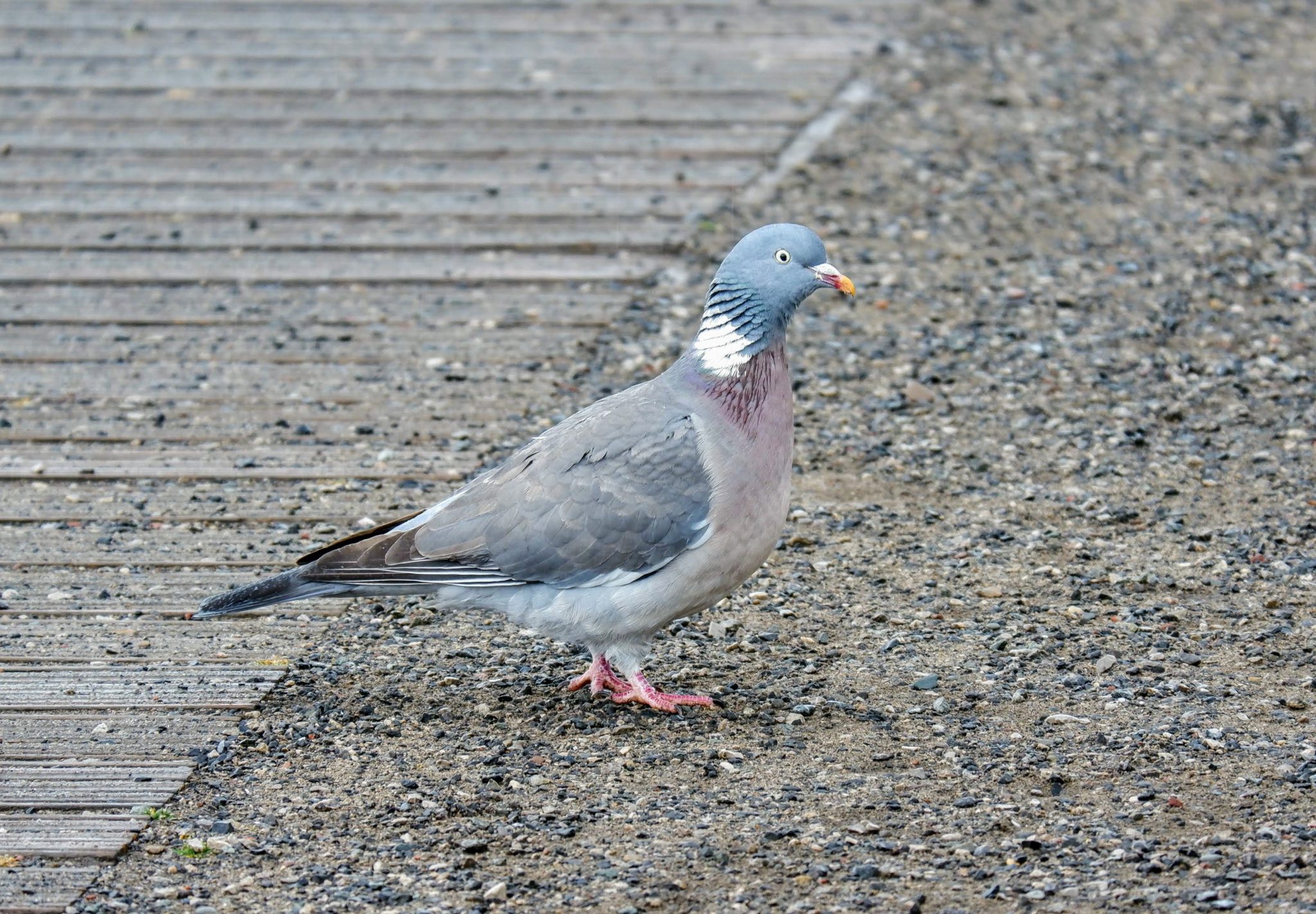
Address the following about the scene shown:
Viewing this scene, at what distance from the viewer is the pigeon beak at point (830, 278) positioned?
13.9 ft

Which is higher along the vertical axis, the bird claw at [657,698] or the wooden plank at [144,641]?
the wooden plank at [144,641]

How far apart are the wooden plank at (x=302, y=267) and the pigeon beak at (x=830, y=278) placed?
277cm

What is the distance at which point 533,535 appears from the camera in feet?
13.9

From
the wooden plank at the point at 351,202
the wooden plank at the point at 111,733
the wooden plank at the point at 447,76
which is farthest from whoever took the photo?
the wooden plank at the point at 447,76

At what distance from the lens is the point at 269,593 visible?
13.8 feet

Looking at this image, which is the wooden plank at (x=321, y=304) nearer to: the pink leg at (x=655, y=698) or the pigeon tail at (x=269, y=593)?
the pigeon tail at (x=269, y=593)

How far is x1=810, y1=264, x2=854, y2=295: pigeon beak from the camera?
423 cm

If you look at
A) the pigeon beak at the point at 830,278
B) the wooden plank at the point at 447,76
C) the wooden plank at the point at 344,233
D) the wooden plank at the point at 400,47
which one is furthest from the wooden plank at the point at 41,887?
the wooden plank at the point at 400,47

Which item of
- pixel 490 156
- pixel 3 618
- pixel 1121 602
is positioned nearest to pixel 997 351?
pixel 1121 602

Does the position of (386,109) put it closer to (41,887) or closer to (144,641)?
(144,641)

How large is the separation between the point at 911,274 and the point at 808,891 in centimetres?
392

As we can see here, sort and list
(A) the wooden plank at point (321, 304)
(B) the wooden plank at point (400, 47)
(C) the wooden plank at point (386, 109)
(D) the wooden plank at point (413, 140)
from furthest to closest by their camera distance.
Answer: (B) the wooden plank at point (400, 47) < (C) the wooden plank at point (386, 109) < (D) the wooden plank at point (413, 140) < (A) the wooden plank at point (321, 304)

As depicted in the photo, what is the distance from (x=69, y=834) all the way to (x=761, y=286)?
2086 mm

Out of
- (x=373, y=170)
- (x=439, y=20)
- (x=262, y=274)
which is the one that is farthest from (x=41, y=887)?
(x=439, y=20)
